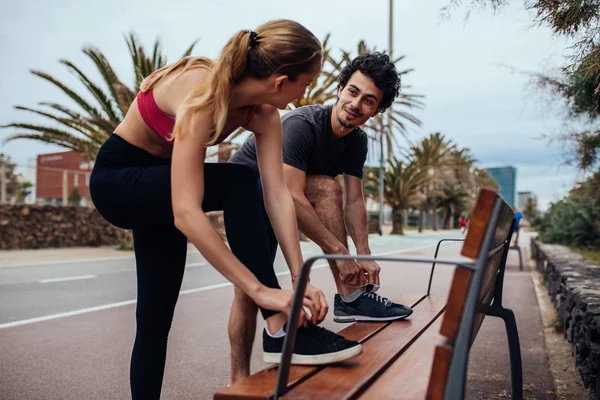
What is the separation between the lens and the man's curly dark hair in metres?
3.01

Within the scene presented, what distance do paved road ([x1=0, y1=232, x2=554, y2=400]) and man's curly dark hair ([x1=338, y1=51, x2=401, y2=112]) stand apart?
1.75m

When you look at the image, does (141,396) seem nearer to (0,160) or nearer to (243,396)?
(243,396)

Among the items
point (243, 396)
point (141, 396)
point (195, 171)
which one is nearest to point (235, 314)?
point (141, 396)

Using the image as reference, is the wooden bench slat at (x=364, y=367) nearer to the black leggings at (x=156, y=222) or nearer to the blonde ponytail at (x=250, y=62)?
the black leggings at (x=156, y=222)

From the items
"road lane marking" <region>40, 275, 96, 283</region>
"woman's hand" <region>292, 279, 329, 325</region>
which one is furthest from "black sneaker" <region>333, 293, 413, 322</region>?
"road lane marking" <region>40, 275, 96, 283</region>

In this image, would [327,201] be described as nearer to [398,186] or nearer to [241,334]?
[241,334]

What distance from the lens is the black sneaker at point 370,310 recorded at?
2527 millimetres

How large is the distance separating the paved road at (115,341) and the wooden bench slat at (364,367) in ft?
4.94

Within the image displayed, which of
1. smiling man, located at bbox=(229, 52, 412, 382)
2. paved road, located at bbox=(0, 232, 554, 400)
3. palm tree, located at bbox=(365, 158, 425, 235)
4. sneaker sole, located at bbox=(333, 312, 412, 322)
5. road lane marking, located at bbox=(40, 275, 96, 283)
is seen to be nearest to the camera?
sneaker sole, located at bbox=(333, 312, 412, 322)

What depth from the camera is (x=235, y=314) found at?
284cm

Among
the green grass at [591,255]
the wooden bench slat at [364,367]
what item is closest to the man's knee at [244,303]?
the wooden bench slat at [364,367]

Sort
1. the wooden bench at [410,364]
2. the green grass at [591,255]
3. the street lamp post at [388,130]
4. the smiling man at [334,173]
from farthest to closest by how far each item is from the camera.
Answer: the street lamp post at [388,130], the green grass at [591,255], the smiling man at [334,173], the wooden bench at [410,364]

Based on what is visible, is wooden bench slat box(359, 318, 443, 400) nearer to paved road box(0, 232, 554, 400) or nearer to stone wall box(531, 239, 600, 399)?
stone wall box(531, 239, 600, 399)

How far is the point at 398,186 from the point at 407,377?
35.1 meters
